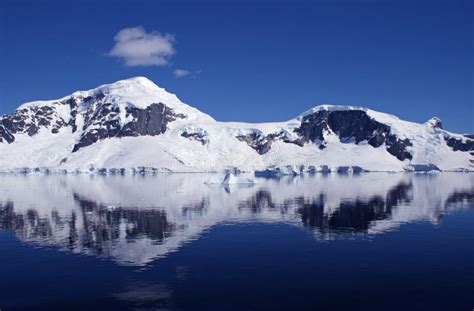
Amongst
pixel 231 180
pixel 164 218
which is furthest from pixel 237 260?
pixel 231 180

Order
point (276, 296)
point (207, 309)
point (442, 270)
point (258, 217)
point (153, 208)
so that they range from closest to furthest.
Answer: point (207, 309) < point (276, 296) < point (442, 270) < point (258, 217) < point (153, 208)

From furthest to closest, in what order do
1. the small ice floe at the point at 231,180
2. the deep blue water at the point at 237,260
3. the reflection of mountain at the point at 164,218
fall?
the small ice floe at the point at 231,180, the reflection of mountain at the point at 164,218, the deep blue water at the point at 237,260

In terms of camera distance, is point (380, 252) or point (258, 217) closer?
point (380, 252)

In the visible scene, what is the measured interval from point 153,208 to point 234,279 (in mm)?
59939

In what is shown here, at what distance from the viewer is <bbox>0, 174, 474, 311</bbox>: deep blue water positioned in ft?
127

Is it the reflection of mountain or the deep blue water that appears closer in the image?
the deep blue water

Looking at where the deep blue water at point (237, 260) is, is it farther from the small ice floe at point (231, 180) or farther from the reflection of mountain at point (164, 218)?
the small ice floe at point (231, 180)

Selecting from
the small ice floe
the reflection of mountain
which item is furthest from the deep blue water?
the small ice floe

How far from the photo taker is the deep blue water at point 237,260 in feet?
127

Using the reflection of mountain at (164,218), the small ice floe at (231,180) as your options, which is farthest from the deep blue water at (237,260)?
the small ice floe at (231,180)

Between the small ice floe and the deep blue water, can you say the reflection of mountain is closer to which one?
the deep blue water

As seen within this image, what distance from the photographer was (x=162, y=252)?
56219 mm

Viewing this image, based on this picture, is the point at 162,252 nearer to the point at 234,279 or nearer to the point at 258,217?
the point at 234,279

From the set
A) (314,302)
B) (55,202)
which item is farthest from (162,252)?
(55,202)
